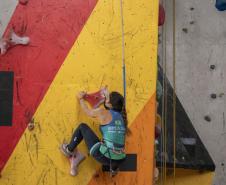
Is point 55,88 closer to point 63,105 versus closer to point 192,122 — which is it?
point 63,105

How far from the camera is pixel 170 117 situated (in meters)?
3.04

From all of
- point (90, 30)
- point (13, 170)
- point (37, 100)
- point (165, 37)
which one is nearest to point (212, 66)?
point (165, 37)

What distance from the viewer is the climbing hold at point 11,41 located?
228 centimetres

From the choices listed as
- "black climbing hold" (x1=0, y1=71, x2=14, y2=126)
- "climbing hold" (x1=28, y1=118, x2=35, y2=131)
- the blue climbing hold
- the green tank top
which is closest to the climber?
the green tank top

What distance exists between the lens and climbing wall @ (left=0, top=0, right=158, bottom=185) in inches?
89.6

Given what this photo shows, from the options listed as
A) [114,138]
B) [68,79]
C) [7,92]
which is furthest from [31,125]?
[114,138]

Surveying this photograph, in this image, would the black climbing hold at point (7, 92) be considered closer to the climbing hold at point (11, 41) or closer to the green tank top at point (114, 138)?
the climbing hold at point (11, 41)

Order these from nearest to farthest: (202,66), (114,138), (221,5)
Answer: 1. (114,138)
2. (221,5)
3. (202,66)

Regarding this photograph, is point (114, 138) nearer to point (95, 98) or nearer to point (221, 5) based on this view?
point (95, 98)

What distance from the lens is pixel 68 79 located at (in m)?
2.33

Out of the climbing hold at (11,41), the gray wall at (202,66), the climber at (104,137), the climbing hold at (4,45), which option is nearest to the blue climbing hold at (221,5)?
the gray wall at (202,66)

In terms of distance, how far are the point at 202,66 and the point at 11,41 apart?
169 centimetres

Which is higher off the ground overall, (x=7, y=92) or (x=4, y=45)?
(x=4, y=45)

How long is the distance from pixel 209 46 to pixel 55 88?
5.17 feet
